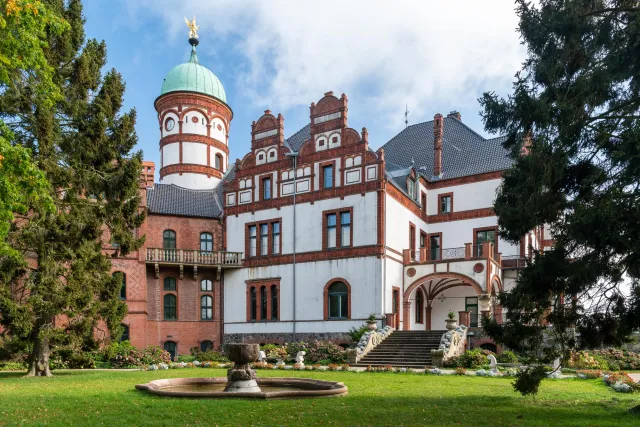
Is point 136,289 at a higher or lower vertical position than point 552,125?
lower

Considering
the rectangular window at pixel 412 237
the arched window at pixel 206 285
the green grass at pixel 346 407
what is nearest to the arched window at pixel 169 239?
the arched window at pixel 206 285

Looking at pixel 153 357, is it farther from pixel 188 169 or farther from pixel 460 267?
pixel 188 169

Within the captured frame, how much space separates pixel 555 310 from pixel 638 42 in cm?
542

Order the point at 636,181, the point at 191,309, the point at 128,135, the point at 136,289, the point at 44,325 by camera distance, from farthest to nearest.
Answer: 1. the point at 191,309
2. the point at 136,289
3. the point at 128,135
4. the point at 44,325
5. the point at 636,181

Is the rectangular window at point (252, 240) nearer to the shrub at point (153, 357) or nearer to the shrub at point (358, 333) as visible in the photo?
the shrub at point (358, 333)

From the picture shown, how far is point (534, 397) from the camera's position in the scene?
43.0 ft

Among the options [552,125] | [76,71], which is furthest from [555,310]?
[76,71]

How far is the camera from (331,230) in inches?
1242

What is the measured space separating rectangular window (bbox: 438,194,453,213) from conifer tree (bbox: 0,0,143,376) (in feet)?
63.8

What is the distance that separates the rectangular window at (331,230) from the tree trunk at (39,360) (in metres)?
15.7

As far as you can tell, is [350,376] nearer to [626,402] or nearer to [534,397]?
[534,397]

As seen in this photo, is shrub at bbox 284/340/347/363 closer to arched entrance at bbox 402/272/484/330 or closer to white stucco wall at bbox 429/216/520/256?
arched entrance at bbox 402/272/484/330

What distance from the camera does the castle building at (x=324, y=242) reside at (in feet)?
98.7

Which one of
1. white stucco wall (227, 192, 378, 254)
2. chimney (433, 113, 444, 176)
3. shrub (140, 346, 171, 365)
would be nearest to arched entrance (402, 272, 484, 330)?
white stucco wall (227, 192, 378, 254)
